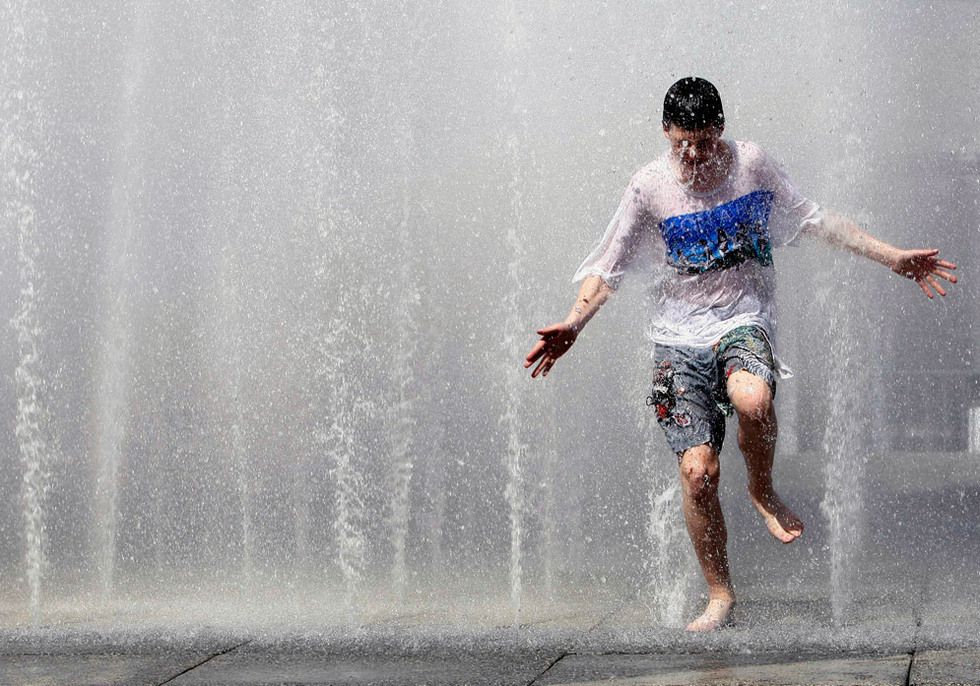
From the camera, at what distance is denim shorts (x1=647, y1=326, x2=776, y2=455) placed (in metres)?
4.53

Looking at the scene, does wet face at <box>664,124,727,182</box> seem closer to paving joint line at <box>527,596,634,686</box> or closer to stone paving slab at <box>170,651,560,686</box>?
paving joint line at <box>527,596,634,686</box>

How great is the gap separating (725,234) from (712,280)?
147 mm

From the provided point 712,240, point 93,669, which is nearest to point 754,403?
point 712,240

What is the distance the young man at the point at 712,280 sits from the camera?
178 inches

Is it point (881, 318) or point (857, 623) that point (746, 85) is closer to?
point (857, 623)

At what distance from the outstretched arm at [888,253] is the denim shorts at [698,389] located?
1.32 feet

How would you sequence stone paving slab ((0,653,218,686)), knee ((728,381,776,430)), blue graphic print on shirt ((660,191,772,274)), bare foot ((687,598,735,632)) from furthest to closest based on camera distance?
1. blue graphic print on shirt ((660,191,772,274))
2. bare foot ((687,598,735,632))
3. knee ((728,381,776,430))
4. stone paving slab ((0,653,218,686))

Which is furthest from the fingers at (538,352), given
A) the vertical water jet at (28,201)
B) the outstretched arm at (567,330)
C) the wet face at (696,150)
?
the vertical water jet at (28,201)

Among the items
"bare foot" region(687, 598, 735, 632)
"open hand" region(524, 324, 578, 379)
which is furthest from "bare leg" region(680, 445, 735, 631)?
"open hand" region(524, 324, 578, 379)

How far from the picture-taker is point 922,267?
15.0 feet

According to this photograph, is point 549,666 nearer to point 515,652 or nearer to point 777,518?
point 515,652

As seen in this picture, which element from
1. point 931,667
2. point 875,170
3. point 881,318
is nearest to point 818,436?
point 881,318

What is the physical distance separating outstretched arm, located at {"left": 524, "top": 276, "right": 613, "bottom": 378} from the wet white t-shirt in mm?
43

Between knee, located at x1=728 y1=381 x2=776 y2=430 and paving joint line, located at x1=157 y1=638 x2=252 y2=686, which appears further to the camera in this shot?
knee, located at x1=728 y1=381 x2=776 y2=430
